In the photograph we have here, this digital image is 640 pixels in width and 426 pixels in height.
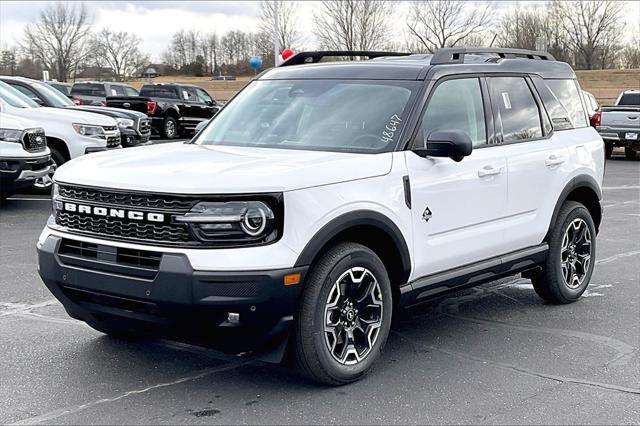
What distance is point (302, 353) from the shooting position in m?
4.52

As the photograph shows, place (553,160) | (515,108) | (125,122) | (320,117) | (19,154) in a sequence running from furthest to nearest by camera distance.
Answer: (125,122) → (19,154) → (553,160) → (515,108) → (320,117)

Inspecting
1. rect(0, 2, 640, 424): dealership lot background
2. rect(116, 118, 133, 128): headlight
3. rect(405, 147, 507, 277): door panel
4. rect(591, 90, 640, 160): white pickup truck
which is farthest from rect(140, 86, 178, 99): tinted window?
rect(405, 147, 507, 277): door panel

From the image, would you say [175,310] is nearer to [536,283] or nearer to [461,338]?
[461,338]

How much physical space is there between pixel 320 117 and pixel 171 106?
23.1 m

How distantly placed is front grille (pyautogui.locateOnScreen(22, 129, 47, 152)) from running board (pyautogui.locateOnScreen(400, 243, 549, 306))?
798 cm

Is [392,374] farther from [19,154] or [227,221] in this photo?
[19,154]

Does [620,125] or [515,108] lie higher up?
[515,108]

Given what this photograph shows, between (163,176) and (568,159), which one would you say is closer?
(163,176)

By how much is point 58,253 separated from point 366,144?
190 cm

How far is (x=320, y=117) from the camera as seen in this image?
217 inches

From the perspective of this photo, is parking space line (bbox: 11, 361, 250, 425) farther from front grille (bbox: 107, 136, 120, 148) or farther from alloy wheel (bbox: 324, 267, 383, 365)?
front grille (bbox: 107, 136, 120, 148)

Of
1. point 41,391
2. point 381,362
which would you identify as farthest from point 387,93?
point 41,391

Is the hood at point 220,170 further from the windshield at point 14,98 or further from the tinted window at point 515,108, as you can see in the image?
the windshield at point 14,98

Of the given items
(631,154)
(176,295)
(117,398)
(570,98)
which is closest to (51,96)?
Result: (570,98)
